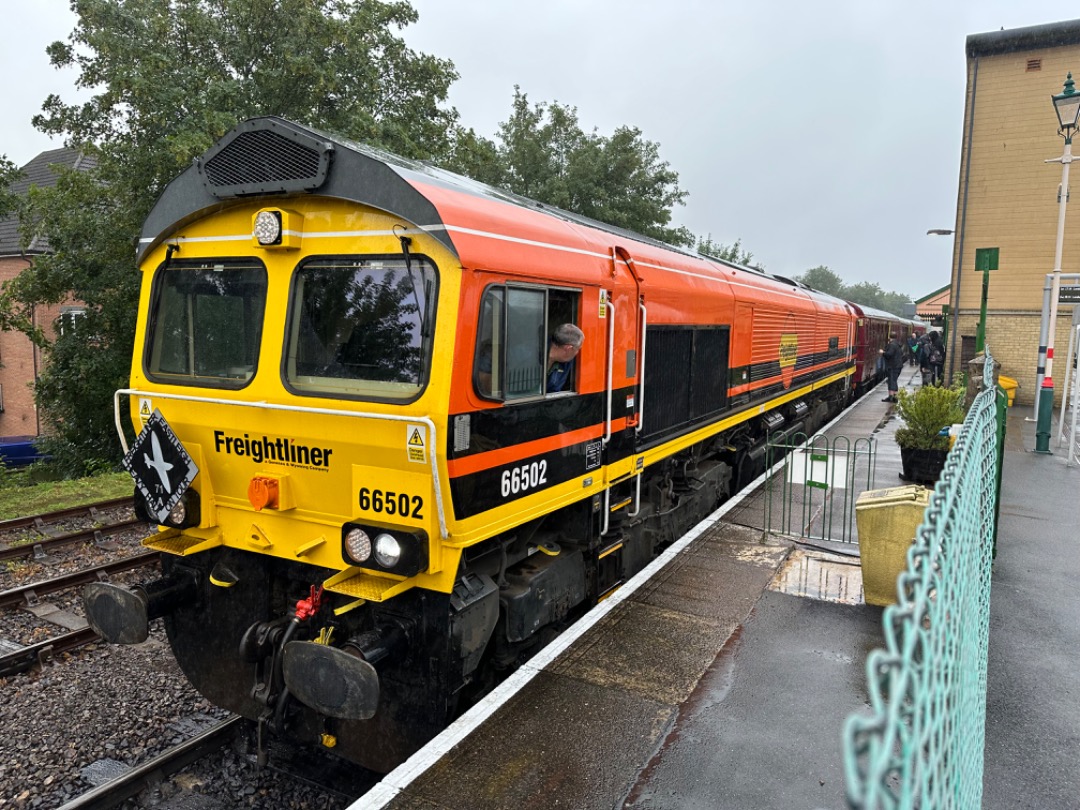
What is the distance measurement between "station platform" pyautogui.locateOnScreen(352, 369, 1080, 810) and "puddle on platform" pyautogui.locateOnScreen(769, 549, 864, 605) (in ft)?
0.07

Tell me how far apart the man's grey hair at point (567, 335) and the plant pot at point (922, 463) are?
6.69m

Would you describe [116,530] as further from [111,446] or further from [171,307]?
[111,446]

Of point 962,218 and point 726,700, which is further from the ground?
point 962,218

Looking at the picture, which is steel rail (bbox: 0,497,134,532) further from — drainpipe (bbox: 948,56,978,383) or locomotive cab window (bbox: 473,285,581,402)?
drainpipe (bbox: 948,56,978,383)

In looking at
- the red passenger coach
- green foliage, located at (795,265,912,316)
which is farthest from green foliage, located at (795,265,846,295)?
the red passenger coach

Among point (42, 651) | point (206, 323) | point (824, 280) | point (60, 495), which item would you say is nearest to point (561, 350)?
point (206, 323)

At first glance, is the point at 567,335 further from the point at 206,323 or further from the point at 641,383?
the point at 206,323

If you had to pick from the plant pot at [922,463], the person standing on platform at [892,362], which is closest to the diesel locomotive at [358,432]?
the plant pot at [922,463]

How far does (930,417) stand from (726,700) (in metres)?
6.50

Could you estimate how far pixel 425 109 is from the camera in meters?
16.0

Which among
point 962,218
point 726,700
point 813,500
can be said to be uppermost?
point 962,218

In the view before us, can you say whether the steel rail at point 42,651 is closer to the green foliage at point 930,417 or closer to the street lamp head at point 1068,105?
the green foliage at point 930,417

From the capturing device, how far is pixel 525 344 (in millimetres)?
4254

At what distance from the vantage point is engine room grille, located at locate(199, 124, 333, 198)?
3910mm
